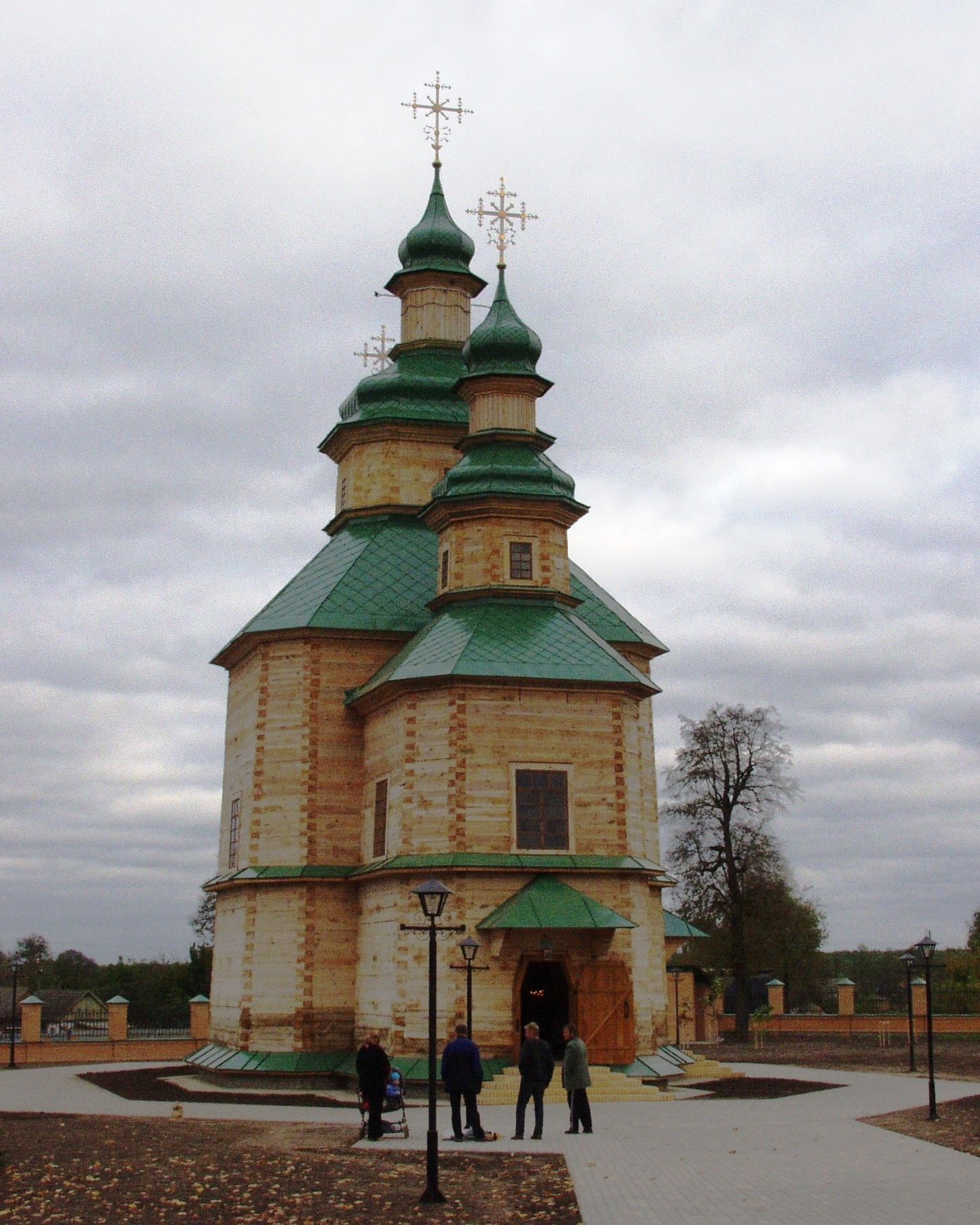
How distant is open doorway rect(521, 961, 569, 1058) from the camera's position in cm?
2642

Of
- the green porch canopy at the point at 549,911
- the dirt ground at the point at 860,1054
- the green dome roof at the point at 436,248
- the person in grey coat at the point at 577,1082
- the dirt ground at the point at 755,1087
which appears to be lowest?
the dirt ground at the point at 860,1054

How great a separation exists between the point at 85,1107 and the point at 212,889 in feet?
27.4

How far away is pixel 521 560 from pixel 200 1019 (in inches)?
743

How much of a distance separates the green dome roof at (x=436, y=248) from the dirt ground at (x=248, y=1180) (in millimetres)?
24916

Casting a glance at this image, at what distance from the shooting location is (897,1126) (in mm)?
17953

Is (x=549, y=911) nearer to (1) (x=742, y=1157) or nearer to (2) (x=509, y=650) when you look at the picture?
(2) (x=509, y=650)

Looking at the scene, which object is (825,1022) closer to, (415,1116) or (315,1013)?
(315,1013)

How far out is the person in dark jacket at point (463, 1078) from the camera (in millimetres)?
16594

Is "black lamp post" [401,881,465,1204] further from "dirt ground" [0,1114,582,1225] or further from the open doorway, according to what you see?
the open doorway

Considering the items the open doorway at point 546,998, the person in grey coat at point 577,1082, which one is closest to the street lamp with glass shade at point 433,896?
the person in grey coat at point 577,1082

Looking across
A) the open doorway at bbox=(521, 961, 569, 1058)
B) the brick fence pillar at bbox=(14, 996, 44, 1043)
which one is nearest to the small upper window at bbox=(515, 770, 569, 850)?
the open doorway at bbox=(521, 961, 569, 1058)

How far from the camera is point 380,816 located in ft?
89.0

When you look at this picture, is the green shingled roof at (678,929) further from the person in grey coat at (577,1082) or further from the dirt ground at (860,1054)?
the person in grey coat at (577,1082)

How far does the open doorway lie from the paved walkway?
4648mm
